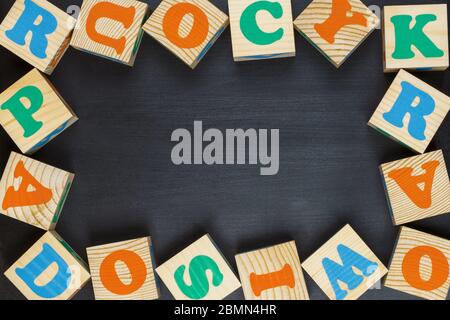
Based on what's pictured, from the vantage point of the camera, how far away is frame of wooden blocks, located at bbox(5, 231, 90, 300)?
3.67 feet

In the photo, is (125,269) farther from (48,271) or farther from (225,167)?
(225,167)

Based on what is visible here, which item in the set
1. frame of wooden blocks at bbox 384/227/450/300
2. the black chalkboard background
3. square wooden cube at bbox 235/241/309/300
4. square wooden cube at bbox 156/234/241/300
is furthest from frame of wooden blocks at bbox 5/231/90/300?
frame of wooden blocks at bbox 384/227/450/300

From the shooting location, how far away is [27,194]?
1116 mm

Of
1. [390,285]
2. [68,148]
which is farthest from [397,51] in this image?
[68,148]

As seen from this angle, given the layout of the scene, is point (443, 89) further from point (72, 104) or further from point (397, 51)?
point (72, 104)

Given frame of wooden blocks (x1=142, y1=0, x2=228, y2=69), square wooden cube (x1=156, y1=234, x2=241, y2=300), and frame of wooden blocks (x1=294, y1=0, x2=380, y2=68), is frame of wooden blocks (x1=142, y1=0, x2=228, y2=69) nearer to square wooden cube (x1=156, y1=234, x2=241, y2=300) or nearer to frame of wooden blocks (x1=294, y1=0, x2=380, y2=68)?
frame of wooden blocks (x1=294, y1=0, x2=380, y2=68)

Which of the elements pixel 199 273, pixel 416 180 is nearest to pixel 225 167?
pixel 199 273

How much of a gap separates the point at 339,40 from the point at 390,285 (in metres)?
0.71

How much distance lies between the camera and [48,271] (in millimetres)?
1127

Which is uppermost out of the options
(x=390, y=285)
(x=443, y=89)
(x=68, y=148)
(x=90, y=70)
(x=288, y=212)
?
(x=90, y=70)

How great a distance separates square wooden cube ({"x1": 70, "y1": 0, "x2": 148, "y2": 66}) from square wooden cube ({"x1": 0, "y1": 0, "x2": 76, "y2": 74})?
5 centimetres

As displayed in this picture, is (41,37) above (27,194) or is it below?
above

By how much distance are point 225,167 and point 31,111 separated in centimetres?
59

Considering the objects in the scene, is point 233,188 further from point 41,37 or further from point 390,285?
point 41,37
